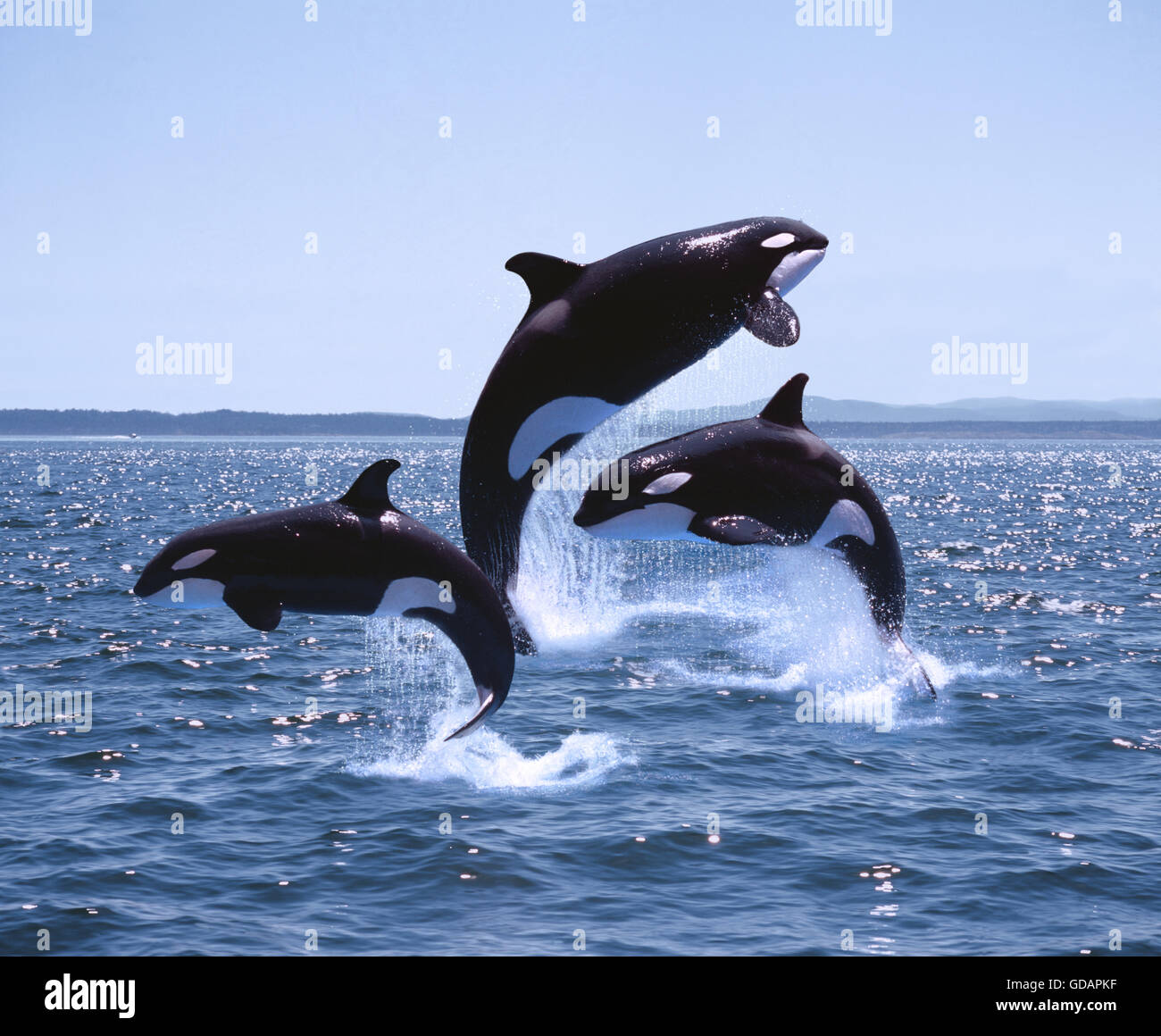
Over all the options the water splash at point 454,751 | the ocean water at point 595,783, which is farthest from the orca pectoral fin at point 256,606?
the water splash at point 454,751

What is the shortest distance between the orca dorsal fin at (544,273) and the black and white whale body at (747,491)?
4.95 ft

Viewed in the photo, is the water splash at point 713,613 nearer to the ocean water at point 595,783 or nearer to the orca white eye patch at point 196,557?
the ocean water at point 595,783

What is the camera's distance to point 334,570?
9172mm

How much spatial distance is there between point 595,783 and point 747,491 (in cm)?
868

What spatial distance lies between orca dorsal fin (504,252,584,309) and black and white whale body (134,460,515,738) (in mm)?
2025

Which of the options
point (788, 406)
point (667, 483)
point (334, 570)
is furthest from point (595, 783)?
point (334, 570)

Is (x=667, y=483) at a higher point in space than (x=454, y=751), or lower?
higher

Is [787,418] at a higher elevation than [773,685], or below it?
higher

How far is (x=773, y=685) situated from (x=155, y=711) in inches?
455

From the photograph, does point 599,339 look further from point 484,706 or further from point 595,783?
point 595,783

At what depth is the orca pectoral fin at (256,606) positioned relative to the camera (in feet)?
29.0
